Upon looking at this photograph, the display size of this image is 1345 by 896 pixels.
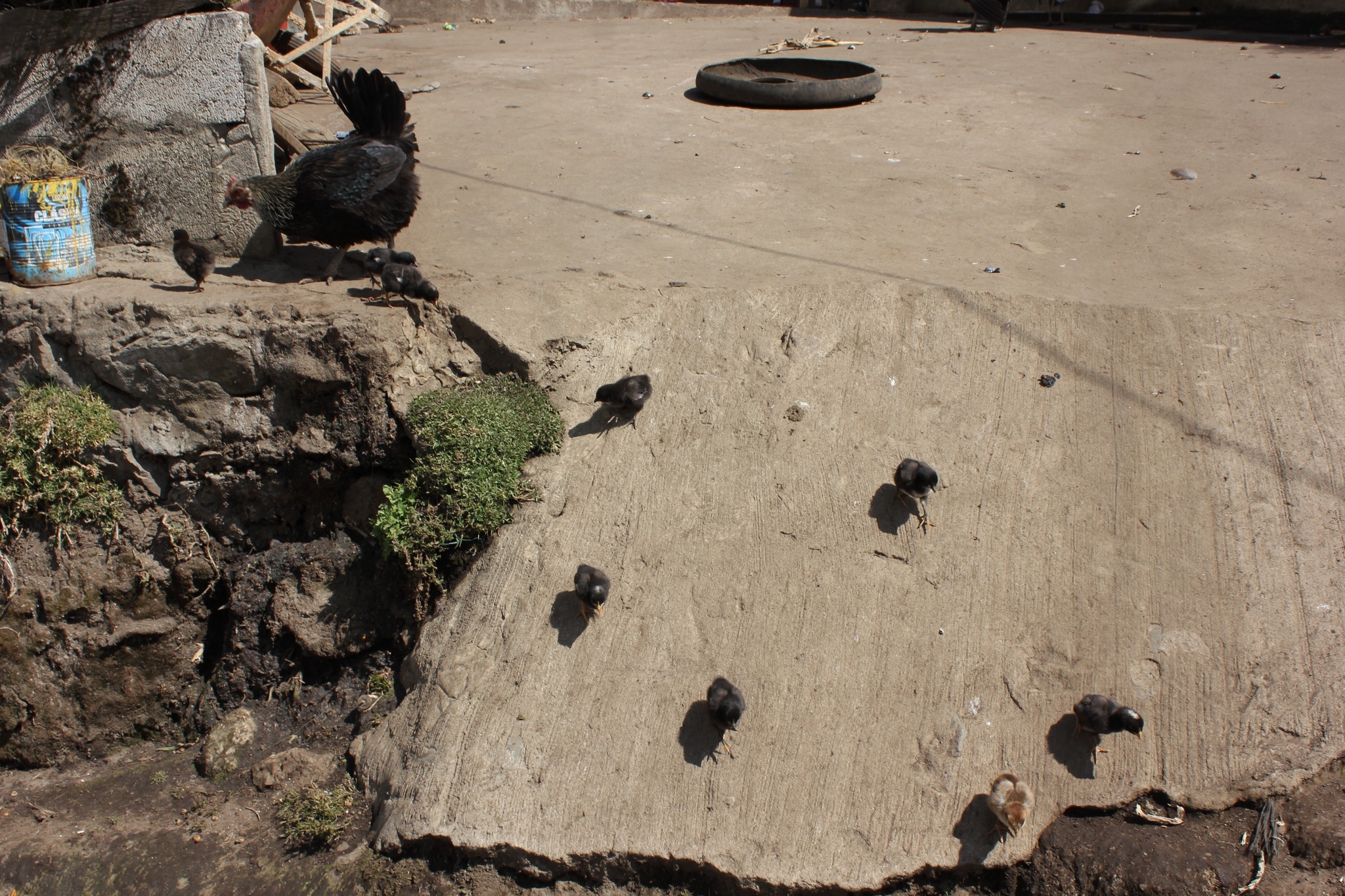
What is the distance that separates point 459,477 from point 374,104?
3227 mm

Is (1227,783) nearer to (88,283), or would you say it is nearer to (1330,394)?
(1330,394)

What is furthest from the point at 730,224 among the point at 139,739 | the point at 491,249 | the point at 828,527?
the point at 139,739

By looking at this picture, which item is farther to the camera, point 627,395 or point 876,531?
point 627,395

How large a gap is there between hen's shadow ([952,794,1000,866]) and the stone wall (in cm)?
575

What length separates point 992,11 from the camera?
1479cm

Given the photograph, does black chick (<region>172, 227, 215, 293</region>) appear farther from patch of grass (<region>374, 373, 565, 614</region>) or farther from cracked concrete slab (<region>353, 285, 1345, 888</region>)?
cracked concrete slab (<region>353, 285, 1345, 888</region>)

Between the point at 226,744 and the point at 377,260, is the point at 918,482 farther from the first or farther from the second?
the point at 226,744

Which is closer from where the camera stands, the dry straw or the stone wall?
the dry straw

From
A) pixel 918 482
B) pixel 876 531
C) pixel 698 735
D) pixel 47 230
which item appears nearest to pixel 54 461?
pixel 47 230

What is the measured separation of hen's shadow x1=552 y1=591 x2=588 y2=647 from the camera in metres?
4.70

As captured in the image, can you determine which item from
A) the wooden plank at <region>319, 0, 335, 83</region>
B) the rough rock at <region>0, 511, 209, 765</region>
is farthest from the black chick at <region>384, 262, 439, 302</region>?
the wooden plank at <region>319, 0, 335, 83</region>

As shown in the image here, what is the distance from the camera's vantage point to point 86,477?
18.1 ft

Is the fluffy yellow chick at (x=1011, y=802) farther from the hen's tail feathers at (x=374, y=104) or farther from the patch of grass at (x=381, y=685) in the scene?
the hen's tail feathers at (x=374, y=104)

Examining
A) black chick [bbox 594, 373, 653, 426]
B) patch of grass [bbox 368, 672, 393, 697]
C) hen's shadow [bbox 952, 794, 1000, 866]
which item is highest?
black chick [bbox 594, 373, 653, 426]
